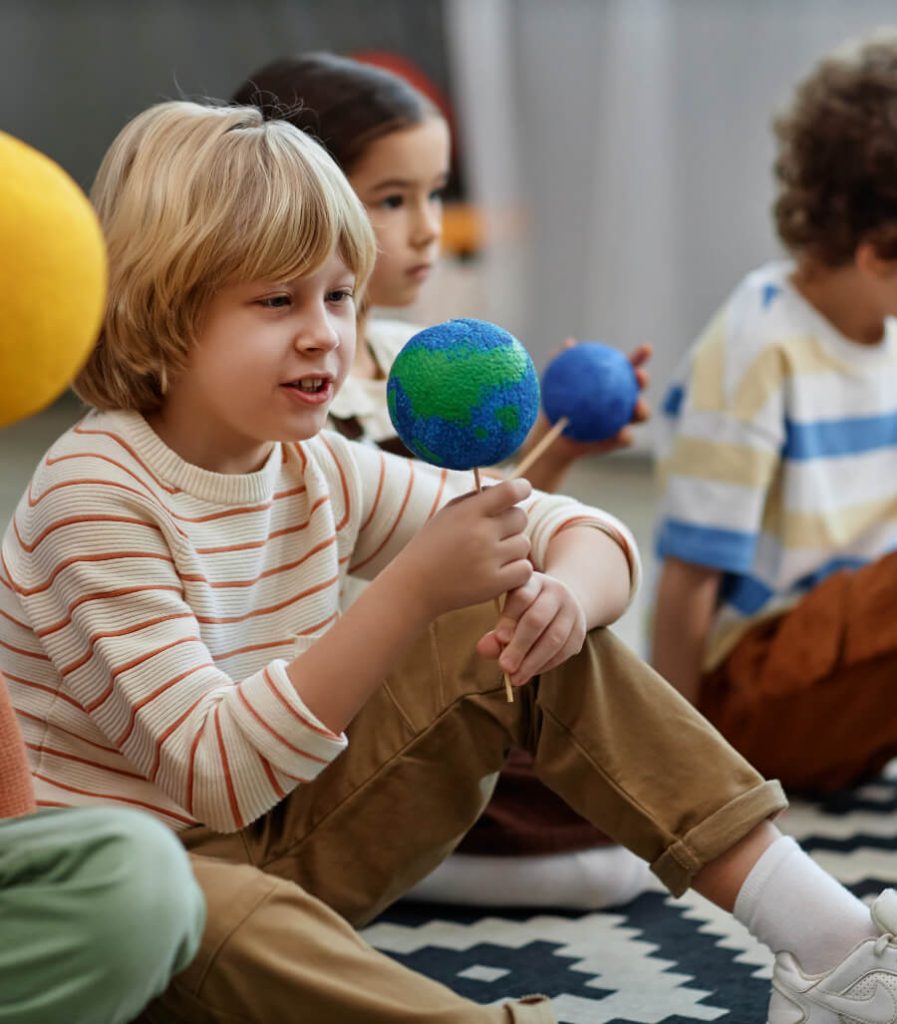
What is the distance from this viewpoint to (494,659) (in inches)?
34.2

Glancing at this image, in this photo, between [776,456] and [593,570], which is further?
[776,456]

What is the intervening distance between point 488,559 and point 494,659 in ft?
0.36

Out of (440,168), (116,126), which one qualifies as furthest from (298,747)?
(116,126)

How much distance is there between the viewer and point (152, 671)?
82cm

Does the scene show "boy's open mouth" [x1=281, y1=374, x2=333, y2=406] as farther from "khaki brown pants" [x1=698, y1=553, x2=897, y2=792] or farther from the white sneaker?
"khaki brown pants" [x1=698, y1=553, x2=897, y2=792]

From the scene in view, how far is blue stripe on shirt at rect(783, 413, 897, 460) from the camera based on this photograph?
143cm

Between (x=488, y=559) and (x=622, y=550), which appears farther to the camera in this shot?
(x=622, y=550)

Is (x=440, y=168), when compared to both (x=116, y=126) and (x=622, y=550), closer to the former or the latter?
(x=622, y=550)

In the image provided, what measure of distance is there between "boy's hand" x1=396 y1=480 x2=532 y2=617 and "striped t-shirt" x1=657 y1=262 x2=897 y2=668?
26.5 inches

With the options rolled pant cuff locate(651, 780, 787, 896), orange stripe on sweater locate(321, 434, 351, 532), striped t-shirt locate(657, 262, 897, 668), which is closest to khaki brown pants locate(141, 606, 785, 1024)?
rolled pant cuff locate(651, 780, 787, 896)

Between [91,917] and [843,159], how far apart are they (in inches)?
45.1

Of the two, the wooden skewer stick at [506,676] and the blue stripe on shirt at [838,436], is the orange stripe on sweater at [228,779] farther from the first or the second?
the blue stripe on shirt at [838,436]

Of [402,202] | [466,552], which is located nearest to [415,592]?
[466,552]

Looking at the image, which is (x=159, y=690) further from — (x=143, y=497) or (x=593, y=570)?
(x=593, y=570)
